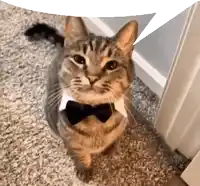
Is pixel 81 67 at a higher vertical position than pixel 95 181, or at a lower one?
higher

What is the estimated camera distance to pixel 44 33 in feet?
4.30

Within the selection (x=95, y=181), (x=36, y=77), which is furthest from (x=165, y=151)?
(x=36, y=77)

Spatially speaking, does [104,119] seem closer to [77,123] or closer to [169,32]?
[77,123]

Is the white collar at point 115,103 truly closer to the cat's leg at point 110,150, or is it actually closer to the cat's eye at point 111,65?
the cat's eye at point 111,65

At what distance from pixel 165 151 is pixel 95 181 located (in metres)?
0.23

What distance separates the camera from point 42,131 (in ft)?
4.03

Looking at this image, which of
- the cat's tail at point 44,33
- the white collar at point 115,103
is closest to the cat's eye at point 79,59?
the white collar at point 115,103

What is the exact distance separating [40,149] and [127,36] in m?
0.54

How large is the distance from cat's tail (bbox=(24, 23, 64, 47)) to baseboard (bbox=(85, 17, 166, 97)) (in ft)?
0.37

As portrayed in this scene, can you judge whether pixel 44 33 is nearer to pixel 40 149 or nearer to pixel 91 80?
pixel 40 149

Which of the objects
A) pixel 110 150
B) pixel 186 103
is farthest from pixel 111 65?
pixel 110 150

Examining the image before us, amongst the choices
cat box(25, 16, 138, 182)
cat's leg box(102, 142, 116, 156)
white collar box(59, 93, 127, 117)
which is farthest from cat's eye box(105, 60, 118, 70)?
cat's leg box(102, 142, 116, 156)

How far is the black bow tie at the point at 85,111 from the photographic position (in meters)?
Result: 0.93

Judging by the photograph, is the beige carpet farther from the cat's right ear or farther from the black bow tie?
the cat's right ear
